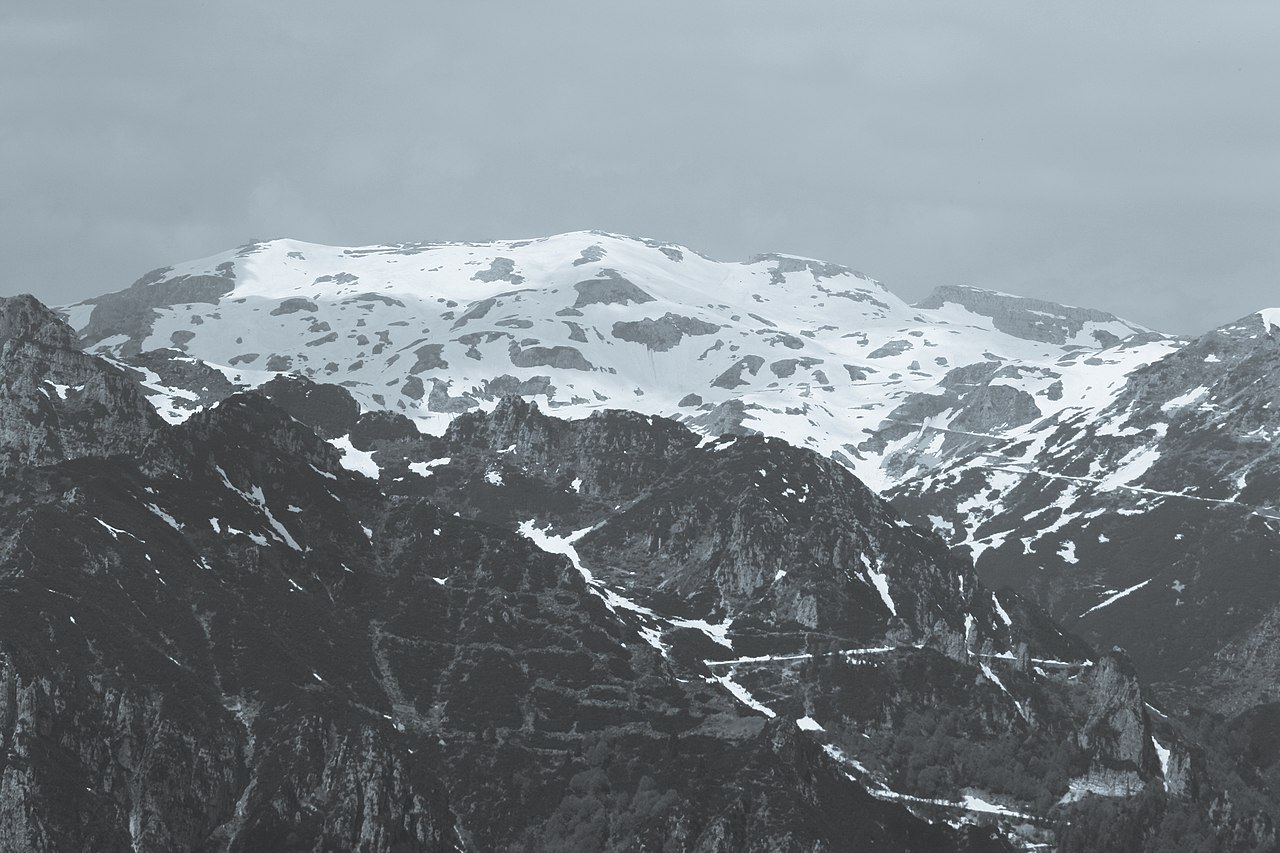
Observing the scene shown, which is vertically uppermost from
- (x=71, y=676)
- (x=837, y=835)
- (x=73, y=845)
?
(x=71, y=676)

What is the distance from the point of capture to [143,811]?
184500 millimetres

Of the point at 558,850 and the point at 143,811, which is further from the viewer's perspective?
the point at 558,850

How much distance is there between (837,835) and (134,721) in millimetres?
82780

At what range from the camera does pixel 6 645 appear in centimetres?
18975

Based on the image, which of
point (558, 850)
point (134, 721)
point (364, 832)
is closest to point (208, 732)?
point (134, 721)

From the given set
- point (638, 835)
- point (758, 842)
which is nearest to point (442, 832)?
point (638, 835)

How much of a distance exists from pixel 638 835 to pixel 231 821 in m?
46.8

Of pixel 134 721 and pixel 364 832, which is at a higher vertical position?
pixel 134 721

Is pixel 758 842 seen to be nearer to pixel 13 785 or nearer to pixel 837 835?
pixel 837 835

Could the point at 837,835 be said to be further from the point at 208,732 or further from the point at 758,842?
the point at 208,732

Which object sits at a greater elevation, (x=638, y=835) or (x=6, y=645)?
(x=6, y=645)

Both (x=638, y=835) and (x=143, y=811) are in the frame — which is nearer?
(x=143, y=811)

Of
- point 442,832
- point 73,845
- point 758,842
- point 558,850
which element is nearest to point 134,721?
point 73,845

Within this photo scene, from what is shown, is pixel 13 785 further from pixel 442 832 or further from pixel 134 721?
pixel 442 832
